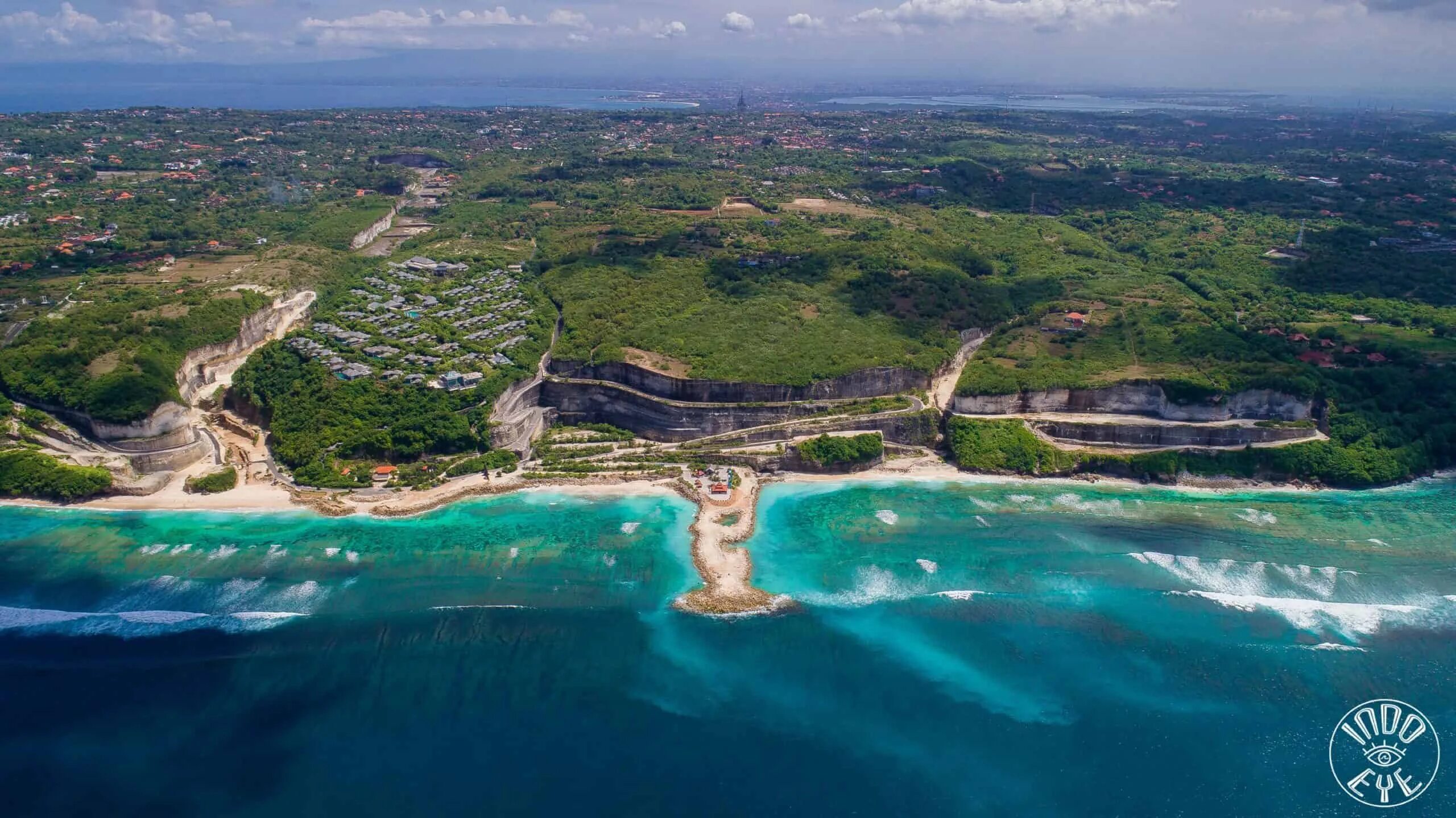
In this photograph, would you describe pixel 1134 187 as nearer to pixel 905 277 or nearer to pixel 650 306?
pixel 905 277

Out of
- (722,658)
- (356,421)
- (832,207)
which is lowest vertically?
(722,658)

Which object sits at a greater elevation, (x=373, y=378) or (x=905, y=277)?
(x=905, y=277)

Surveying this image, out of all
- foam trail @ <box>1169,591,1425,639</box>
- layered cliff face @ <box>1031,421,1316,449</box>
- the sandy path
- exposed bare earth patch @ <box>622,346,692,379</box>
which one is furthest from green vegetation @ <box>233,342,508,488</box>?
foam trail @ <box>1169,591,1425,639</box>

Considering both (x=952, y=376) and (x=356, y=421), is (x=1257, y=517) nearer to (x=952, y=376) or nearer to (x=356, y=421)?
(x=952, y=376)

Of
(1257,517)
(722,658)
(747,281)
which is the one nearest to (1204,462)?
(1257,517)

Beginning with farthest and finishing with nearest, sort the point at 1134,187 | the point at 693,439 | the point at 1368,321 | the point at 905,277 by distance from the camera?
the point at 1134,187, the point at 905,277, the point at 1368,321, the point at 693,439

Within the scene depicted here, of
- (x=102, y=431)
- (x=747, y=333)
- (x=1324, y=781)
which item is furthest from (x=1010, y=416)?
(x=102, y=431)
